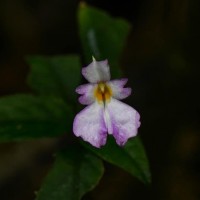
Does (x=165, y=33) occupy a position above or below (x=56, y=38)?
above

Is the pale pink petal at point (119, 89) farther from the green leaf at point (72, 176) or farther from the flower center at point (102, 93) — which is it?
the green leaf at point (72, 176)

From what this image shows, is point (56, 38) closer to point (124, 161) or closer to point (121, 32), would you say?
point (121, 32)

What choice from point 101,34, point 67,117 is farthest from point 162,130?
point 67,117

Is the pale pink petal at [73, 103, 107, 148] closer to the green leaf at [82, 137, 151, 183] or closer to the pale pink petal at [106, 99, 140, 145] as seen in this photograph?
Answer: the pale pink petal at [106, 99, 140, 145]

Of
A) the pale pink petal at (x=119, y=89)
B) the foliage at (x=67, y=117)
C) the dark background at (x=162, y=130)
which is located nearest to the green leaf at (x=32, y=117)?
the foliage at (x=67, y=117)

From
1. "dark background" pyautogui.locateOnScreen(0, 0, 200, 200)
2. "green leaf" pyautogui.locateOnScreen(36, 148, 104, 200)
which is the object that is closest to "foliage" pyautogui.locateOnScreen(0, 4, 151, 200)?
"green leaf" pyautogui.locateOnScreen(36, 148, 104, 200)

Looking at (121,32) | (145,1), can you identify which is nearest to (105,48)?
(121,32)

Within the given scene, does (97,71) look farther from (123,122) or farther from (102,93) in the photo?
(123,122)
